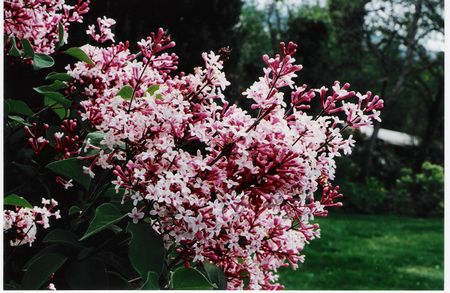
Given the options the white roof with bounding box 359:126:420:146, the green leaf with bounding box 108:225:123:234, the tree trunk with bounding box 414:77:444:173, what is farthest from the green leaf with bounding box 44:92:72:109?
the white roof with bounding box 359:126:420:146

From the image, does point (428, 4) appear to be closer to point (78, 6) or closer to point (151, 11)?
point (151, 11)

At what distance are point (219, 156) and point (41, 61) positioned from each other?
1.83 feet

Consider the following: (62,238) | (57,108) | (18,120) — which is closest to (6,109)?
(18,120)

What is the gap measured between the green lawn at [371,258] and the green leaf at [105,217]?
4820 mm

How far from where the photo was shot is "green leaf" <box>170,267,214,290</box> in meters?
1.05

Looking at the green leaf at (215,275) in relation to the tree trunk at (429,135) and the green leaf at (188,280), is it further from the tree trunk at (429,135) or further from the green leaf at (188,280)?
the tree trunk at (429,135)

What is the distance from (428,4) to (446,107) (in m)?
14.9

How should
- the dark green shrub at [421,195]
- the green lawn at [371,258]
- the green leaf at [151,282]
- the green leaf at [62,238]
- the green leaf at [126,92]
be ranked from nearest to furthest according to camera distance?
the green leaf at [151,282]
the green leaf at [62,238]
the green leaf at [126,92]
the green lawn at [371,258]
the dark green shrub at [421,195]

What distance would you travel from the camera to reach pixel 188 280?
106cm

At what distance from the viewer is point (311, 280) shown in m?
6.00

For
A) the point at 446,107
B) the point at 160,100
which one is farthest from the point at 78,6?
the point at 446,107

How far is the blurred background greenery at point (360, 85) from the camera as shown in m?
5.62

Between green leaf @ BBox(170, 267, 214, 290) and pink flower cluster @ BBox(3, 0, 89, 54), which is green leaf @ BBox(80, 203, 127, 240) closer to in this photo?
green leaf @ BBox(170, 267, 214, 290)

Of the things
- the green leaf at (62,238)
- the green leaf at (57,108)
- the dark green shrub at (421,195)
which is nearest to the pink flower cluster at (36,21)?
the green leaf at (57,108)
